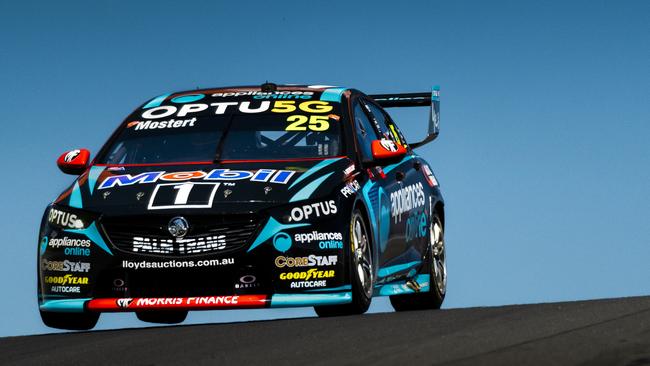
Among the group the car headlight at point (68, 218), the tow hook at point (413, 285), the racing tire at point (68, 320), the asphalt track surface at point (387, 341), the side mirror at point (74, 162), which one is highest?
the side mirror at point (74, 162)

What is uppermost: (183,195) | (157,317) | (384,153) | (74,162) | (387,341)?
(74,162)

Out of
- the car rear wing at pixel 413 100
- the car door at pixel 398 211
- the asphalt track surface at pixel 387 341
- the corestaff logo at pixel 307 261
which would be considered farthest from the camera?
the car rear wing at pixel 413 100

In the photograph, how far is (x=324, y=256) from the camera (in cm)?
922

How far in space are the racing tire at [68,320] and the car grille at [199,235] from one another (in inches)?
28.9

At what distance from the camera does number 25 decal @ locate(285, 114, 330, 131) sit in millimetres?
10562

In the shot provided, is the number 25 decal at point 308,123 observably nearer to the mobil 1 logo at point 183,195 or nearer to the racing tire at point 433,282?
the mobil 1 logo at point 183,195

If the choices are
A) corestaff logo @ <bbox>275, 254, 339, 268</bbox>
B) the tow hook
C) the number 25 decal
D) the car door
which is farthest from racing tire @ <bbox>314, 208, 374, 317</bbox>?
the tow hook

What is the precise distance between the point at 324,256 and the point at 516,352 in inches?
116

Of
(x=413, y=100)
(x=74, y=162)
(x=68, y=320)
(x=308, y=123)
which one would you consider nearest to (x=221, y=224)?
(x=68, y=320)

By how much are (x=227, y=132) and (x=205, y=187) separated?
123 centimetres

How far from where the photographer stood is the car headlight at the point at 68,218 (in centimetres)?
936

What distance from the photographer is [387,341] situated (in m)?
7.14

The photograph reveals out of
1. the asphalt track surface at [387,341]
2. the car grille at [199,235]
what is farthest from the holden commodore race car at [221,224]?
the asphalt track surface at [387,341]

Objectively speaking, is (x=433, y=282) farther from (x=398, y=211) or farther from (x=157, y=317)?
(x=157, y=317)
